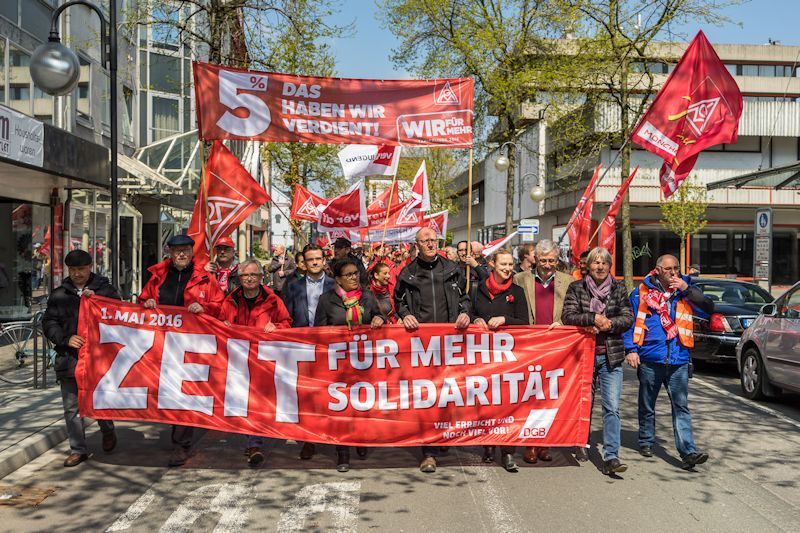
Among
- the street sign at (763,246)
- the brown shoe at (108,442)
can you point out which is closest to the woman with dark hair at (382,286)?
the brown shoe at (108,442)

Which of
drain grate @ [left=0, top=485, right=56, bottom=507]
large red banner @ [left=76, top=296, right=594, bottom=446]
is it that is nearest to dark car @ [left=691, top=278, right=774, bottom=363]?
large red banner @ [left=76, top=296, right=594, bottom=446]

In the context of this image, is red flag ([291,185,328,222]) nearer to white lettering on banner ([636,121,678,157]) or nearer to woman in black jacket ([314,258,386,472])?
white lettering on banner ([636,121,678,157])

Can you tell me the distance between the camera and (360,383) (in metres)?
6.87

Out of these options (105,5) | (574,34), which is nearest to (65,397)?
(105,5)

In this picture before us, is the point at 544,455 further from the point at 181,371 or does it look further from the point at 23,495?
the point at 23,495

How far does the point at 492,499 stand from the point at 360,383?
1678 millimetres

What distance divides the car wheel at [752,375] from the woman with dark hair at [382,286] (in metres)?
4.72

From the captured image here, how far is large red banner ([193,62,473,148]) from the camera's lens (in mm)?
8211

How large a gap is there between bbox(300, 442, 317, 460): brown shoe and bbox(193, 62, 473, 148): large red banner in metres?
3.16

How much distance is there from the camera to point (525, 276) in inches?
282

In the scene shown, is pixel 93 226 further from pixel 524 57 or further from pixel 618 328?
pixel 618 328

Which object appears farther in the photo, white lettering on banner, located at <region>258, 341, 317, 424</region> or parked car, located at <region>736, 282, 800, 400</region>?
parked car, located at <region>736, 282, 800, 400</region>

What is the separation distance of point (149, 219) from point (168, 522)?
26.0 meters

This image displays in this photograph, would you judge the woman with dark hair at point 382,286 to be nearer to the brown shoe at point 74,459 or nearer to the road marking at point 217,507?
the road marking at point 217,507
